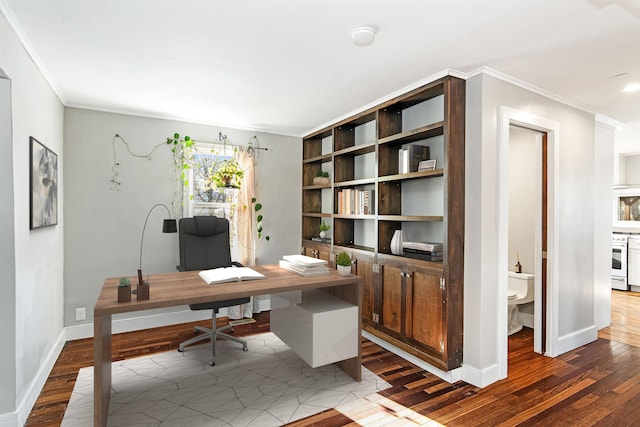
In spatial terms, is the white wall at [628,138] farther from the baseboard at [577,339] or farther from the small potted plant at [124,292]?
the small potted plant at [124,292]

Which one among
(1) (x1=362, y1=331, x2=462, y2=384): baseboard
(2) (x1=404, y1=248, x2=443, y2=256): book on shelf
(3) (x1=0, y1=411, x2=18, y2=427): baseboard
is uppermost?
(2) (x1=404, y1=248, x2=443, y2=256): book on shelf

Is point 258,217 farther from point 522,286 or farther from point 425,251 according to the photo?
point 522,286

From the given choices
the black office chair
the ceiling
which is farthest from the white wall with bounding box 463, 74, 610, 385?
the black office chair

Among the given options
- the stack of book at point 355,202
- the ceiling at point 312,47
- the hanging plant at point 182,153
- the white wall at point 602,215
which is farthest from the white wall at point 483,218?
the hanging plant at point 182,153

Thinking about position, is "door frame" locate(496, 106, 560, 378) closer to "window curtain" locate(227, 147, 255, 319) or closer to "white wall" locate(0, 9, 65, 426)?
"window curtain" locate(227, 147, 255, 319)

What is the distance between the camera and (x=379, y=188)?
3354 millimetres

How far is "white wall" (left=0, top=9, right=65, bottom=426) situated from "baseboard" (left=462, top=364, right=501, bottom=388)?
114 inches

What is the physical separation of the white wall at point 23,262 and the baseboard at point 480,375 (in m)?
2.90

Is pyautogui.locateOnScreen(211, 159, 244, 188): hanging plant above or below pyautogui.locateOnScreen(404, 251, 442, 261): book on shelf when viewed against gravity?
above

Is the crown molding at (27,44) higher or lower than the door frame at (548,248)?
higher

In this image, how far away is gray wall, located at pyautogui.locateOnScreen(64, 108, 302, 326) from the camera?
139 inches

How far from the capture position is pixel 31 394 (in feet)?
7.48

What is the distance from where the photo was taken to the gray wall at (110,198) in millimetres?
3529

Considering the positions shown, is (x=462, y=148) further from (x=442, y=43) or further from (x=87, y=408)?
(x=87, y=408)
